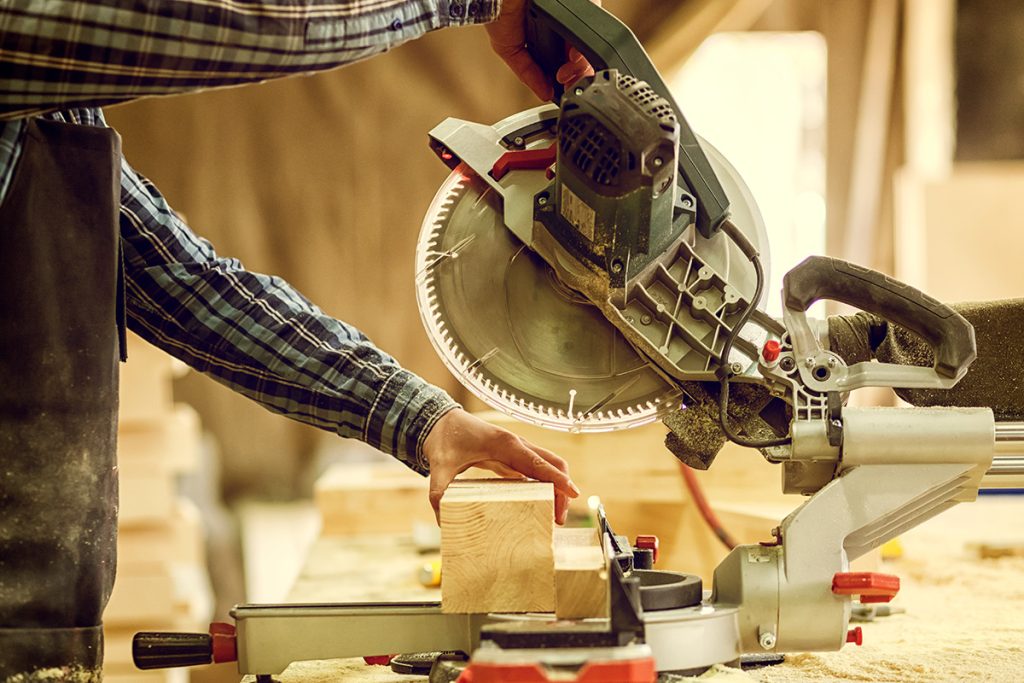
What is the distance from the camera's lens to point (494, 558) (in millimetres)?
979

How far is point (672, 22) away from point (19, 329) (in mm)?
2800

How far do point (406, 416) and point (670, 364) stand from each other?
0.41 m

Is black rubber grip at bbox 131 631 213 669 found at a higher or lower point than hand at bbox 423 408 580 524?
lower

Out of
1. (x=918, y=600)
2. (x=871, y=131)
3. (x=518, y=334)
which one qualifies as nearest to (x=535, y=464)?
(x=518, y=334)

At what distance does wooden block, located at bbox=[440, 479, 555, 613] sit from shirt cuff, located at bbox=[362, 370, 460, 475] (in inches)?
13.3

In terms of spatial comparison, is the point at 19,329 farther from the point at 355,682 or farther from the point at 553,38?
the point at 553,38

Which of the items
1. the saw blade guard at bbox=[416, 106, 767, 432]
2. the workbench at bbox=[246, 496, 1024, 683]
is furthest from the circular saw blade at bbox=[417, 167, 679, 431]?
the workbench at bbox=[246, 496, 1024, 683]

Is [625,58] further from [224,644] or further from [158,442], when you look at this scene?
[158,442]

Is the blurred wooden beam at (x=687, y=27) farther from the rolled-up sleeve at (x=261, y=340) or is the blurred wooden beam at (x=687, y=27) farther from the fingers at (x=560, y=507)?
the fingers at (x=560, y=507)

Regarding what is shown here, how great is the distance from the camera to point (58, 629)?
3.44 ft

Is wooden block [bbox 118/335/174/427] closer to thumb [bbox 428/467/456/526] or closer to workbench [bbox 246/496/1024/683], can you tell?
workbench [bbox 246/496/1024/683]

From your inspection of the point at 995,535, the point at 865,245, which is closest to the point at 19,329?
the point at 995,535

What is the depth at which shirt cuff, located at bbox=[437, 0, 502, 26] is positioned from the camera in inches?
41.7

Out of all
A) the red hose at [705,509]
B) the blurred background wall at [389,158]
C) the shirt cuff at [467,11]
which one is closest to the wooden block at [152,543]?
the blurred background wall at [389,158]
